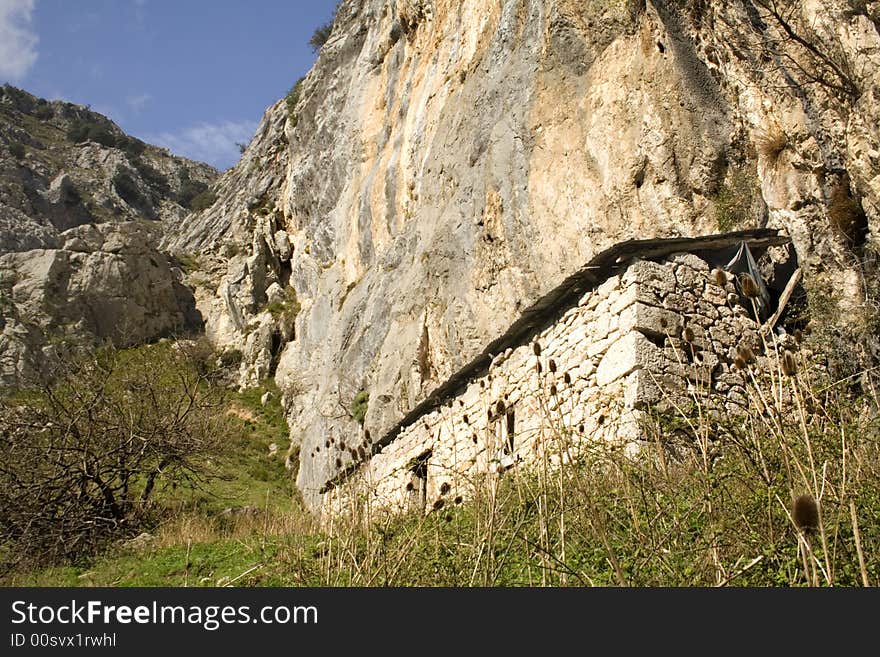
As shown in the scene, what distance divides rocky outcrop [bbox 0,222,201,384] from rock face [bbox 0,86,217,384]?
3cm

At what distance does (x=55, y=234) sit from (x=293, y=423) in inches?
808

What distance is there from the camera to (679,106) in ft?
25.6

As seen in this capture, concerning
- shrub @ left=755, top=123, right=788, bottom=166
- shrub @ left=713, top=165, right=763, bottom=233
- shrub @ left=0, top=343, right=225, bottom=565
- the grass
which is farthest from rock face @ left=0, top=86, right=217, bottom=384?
shrub @ left=755, top=123, right=788, bottom=166

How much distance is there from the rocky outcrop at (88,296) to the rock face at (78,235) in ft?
0.11

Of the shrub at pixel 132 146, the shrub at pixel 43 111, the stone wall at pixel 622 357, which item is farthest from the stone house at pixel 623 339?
→ the shrub at pixel 43 111

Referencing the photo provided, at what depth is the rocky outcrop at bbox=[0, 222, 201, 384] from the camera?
70.9ft

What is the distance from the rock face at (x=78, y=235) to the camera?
22.7m

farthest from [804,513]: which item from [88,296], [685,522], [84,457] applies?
[88,296]

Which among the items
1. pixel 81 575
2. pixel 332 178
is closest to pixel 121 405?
pixel 81 575

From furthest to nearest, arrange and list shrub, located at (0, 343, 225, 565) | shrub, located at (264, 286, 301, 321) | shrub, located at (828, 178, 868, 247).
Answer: shrub, located at (264, 286, 301, 321) < shrub, located at (0, 343, 225, 565) < shrub, located at (828, 178, 868, 247)

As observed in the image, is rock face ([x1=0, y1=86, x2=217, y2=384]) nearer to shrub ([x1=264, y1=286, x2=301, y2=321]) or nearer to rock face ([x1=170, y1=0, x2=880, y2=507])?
shrub ([x1=264, y1=286, x2=301, y2=321])

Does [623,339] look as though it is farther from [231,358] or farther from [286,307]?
[231,358]

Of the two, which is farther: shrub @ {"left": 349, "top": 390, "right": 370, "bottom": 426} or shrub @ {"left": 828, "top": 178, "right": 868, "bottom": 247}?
shrub @ {"left": 349, "top": 390, "right": 370, "bottom": 426}

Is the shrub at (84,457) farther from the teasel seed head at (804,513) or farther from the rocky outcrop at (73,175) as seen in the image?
the rocky outcrop at (73,175)
